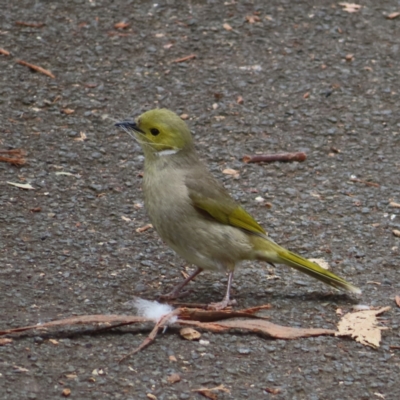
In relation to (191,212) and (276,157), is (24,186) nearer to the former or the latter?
(191,212)

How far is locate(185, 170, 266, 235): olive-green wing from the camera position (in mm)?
5965

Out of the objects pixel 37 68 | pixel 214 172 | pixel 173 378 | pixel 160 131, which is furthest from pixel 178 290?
pixel 37 68

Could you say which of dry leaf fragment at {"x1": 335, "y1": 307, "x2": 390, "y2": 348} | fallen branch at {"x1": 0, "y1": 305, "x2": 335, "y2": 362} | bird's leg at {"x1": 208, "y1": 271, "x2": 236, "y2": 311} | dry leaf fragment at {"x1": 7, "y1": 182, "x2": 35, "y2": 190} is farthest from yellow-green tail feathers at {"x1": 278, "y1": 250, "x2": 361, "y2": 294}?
dry leaf fragment at {"x1": 7, "y1": 182, "x2": 35, "y2": 190}

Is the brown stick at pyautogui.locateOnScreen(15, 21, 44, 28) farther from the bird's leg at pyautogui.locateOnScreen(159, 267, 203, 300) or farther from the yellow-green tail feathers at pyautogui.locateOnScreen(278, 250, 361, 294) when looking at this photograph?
the yellow-green tail feathers at pyautogui.locateOnScreen(278, 250, 361, 294)

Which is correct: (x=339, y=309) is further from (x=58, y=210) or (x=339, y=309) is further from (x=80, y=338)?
(x=58, y=210)

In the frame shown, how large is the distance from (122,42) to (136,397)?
203 inches

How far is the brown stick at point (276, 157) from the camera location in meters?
7.97

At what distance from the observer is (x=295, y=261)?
244 inches

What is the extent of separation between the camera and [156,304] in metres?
5.90

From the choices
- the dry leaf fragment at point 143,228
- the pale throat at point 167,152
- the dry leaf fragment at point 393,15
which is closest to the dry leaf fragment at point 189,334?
the pale throat at point 167,152

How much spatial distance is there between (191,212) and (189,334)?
2.73ft

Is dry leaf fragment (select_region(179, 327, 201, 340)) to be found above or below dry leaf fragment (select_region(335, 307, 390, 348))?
above

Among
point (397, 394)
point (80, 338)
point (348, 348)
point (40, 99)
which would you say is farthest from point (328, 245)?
point (40, 99)

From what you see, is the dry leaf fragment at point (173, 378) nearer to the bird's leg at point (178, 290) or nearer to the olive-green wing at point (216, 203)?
the bird's leg at point (178, 290)
